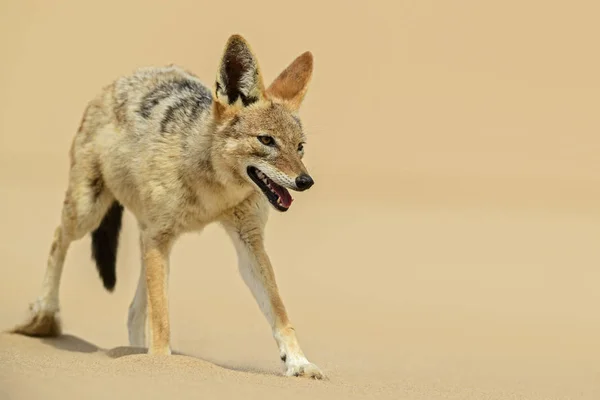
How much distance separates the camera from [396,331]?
35.2 ft

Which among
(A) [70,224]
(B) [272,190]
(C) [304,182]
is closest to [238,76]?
(B) [272,190]

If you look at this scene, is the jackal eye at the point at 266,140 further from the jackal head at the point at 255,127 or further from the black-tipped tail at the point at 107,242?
the black-tipped tail at the point at 107,242

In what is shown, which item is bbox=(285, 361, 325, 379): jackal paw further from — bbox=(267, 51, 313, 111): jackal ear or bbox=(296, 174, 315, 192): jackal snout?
bbox=(267, 51, 313, 111): jackal ear

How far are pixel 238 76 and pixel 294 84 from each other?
1.75ft

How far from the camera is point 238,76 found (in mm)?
7172

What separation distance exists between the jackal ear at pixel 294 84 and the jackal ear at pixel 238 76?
23 centimetres

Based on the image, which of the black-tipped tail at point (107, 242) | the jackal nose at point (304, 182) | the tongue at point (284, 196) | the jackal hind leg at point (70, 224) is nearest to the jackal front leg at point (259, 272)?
the tongue at point (284, 196)

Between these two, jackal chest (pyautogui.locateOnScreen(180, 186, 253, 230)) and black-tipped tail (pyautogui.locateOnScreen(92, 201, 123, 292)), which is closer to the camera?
jackal chest (pyautogui.locateOnScreen(180, 186, 253, 230))

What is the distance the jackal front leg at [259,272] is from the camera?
7211 millimetres

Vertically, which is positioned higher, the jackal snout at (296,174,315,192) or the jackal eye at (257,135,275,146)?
the jackal eye at (257,135,275,146)

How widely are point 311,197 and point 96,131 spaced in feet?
44.3

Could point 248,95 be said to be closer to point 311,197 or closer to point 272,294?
point 272,294

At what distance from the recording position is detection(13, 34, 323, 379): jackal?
6.95m

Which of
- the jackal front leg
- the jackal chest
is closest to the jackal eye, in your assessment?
the jackal chest
